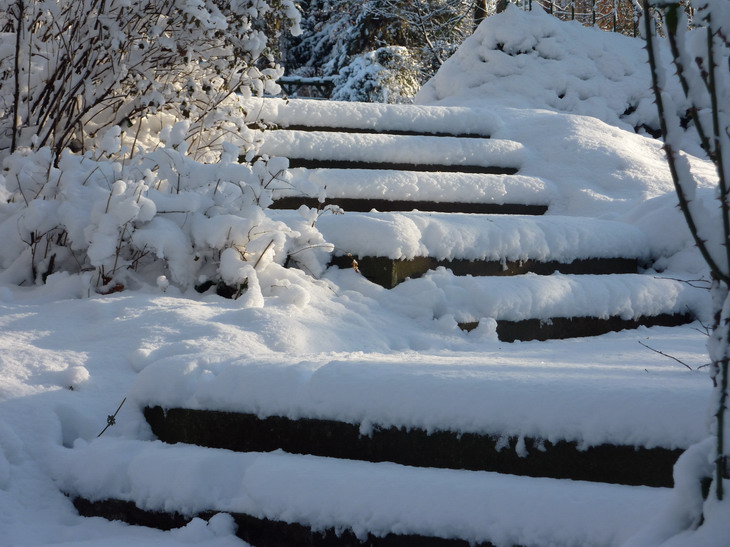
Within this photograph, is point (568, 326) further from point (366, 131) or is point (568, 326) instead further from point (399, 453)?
point (366, 131)

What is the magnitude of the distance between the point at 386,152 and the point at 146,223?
2027 millimetres

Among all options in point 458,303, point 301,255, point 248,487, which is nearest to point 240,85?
point 301,255

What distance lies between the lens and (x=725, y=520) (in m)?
1.17

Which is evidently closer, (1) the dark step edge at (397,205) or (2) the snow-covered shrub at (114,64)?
(2) the snow-covered shrub at (114,64)

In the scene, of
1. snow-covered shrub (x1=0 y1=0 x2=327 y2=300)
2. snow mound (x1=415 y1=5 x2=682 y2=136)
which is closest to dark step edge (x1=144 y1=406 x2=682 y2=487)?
snow-covered shrub (x1=0 y1=0 x2=327 y2=300)

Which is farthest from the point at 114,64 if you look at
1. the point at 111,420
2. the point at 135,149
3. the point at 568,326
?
the point at 568,326

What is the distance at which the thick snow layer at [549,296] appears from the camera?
331 cm

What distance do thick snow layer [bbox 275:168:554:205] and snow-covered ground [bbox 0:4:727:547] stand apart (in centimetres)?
7

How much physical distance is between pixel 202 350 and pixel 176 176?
41.1 inches

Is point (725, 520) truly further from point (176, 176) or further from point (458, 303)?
point (176, 176)

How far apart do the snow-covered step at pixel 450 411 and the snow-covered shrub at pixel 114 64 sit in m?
1.97

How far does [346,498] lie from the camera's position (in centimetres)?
167

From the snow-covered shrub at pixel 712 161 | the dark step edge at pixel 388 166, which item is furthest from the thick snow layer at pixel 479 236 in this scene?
the snow-covered shrub at pixel 712 161

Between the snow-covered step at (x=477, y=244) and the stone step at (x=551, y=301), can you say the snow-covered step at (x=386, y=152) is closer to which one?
the snow-covered step at (x=477, y=244)
